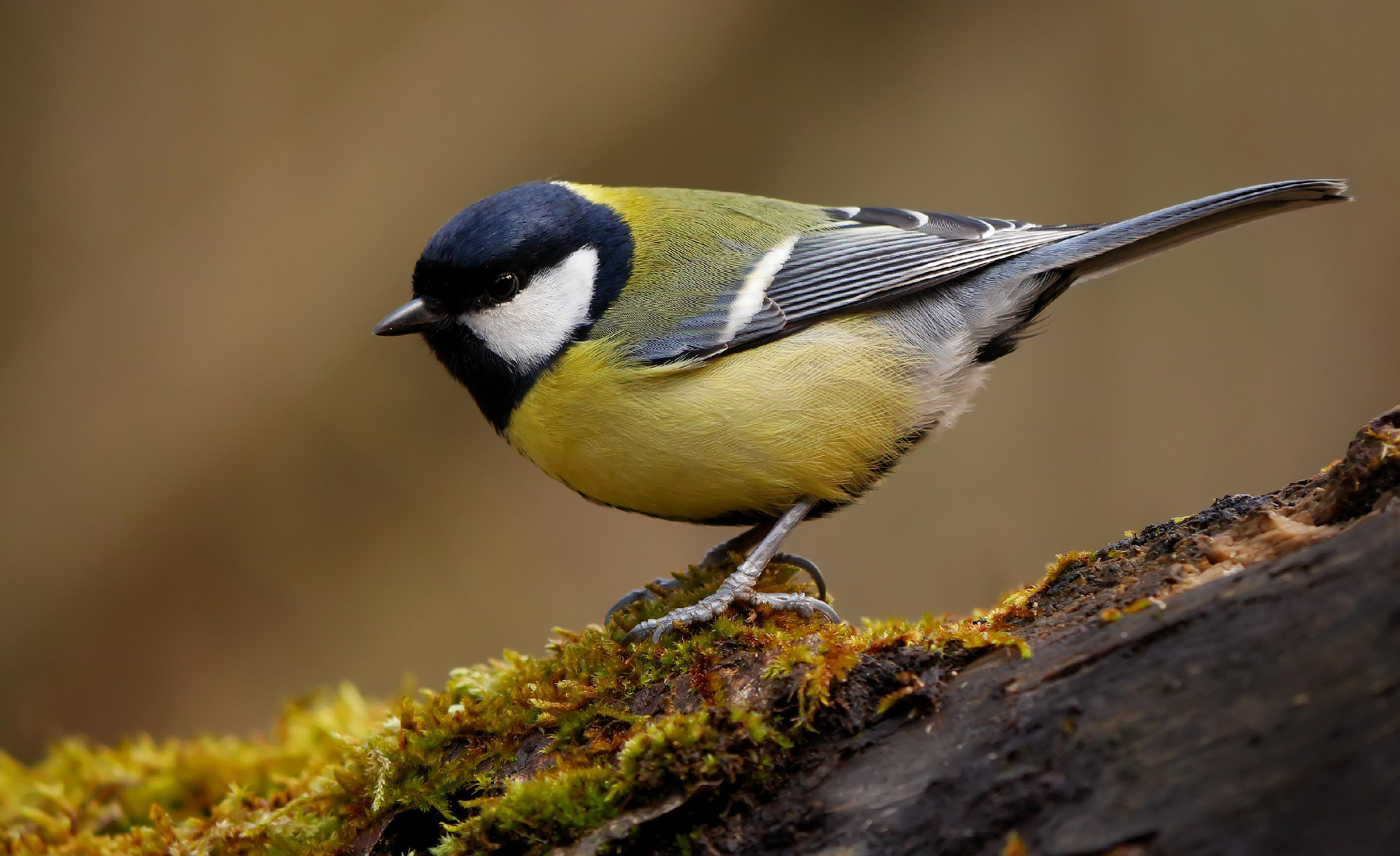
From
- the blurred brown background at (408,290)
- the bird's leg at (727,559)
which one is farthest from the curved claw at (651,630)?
the blurred brown background at (408,290)

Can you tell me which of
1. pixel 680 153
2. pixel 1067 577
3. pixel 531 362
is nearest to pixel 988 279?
pixel 1067 577

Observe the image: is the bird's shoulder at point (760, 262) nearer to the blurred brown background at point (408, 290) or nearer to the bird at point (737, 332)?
the bird at point (737, 332)

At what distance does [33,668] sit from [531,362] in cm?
421

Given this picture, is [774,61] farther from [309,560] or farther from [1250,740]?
[1250,740]

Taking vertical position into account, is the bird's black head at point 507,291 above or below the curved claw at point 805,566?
above

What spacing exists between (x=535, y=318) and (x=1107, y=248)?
161 cm

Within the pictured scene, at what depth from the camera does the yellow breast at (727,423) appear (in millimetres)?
2375

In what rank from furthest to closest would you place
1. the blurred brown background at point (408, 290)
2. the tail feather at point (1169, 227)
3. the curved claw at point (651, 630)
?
the blurred brown background at point (408, 290), the tail feather at point (1169, 227), the curved claw at point (651, 630)

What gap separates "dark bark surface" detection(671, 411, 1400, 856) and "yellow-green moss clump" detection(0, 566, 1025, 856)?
0.26 ft

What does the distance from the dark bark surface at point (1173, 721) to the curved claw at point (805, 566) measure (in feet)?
3.06

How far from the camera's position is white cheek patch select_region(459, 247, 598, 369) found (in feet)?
8.59

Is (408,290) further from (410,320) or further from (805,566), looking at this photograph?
(805,566)

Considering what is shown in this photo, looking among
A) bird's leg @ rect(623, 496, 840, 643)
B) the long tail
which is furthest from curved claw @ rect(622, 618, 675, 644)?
the long tail

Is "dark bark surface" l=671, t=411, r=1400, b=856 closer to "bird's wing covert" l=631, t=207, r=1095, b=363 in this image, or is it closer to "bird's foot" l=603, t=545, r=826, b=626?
"bird's foot" l=603, t=545, r=826, b=626
